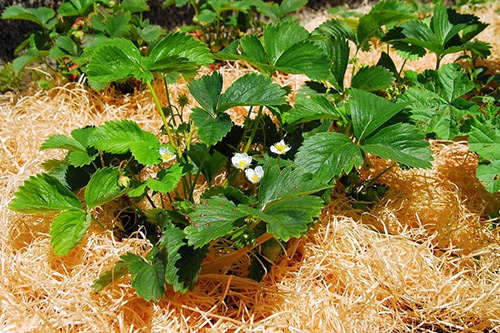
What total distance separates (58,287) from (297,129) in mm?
769

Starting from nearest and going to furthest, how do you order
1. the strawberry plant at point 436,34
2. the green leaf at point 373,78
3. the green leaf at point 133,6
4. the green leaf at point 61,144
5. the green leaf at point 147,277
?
the green leaf at point 147,277 < the green leaf at point 61,144 < the green leaf at point 373,78 < the strawberry plant at point 436,34 < the green leaf at point 133,6

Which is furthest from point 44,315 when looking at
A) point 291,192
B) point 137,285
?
point 291,192

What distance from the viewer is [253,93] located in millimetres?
1234

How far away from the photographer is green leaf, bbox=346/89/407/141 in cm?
129

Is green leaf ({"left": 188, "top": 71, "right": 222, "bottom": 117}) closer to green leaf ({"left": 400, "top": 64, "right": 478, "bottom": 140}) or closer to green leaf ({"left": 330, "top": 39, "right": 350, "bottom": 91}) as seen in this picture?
green leaf ({"left": 330, "top": 39, "right": 350, "bottom": 91})

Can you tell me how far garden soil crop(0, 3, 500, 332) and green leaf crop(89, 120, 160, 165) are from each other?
0.27 meters

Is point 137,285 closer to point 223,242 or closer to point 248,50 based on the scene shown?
point 223,242

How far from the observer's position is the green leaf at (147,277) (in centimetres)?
111

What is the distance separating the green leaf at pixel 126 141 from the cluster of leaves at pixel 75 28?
0.72 m

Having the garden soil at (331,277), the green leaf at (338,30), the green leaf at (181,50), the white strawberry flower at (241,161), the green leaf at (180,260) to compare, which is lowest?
the garden soil at (331,277)

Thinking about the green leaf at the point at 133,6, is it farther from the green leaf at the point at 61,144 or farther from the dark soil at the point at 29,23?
the green leaf at the point at 61,144

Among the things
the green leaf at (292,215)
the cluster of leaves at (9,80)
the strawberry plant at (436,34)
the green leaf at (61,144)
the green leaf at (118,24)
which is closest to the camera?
the green leaf at (292,215)

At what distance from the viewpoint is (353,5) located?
345cm

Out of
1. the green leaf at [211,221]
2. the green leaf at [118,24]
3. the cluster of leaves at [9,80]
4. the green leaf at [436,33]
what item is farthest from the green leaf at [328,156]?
the cluster of leaves at [9,80]
